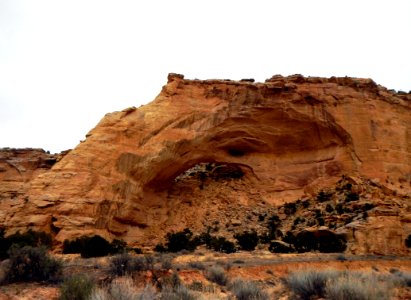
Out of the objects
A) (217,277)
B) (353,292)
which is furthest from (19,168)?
(353,292)

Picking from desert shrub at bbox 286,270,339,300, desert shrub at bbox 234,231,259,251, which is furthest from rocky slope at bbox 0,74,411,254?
desert shrub at bbox 286,270,339,300

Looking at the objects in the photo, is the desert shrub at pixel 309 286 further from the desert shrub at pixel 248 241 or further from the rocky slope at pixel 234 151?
the rocky slope at pixel 234 151

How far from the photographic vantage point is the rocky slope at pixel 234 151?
29266 mm

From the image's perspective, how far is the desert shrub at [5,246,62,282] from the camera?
9719mm

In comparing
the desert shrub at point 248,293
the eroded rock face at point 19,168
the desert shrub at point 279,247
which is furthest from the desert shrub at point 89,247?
the desert shrub at point 248,293

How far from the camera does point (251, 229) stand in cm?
3031

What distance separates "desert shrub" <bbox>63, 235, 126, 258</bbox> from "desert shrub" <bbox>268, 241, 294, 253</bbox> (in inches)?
335

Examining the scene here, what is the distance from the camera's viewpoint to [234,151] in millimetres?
35438

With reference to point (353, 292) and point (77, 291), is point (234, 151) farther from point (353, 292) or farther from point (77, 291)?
point (77, 291)

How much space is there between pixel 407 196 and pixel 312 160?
24.9ft

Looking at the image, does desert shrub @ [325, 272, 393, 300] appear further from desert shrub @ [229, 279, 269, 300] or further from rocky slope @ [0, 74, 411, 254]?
rocky slope @ [0, 74, 411, 254]

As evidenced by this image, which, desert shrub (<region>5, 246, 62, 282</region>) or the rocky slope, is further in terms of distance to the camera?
the rocky slope

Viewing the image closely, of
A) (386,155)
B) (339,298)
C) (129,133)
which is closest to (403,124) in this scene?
(386,155)

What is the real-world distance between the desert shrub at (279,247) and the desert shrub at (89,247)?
8.50 metres
